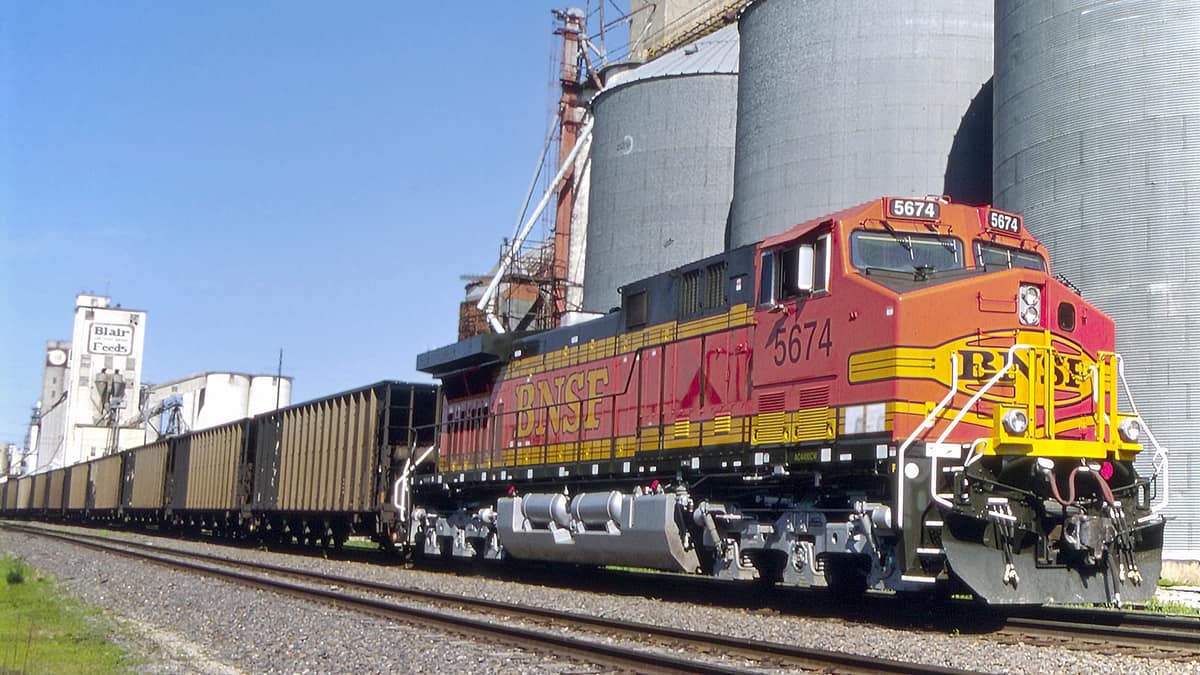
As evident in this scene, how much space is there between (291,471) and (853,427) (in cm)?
1695

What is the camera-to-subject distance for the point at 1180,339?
758 inches

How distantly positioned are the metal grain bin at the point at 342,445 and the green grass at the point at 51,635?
6.35 meters

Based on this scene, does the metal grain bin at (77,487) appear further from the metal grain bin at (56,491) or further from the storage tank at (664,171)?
the storage tank at (664,171)

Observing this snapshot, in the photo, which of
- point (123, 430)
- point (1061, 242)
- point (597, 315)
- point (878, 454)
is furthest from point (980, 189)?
point (123, 430)

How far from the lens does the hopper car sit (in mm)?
10352

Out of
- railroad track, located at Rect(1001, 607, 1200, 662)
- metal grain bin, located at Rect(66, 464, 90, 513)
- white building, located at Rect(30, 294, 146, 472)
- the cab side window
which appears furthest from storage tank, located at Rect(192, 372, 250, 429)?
railroad track, located at Rect(1001, 607, 1200, 662)

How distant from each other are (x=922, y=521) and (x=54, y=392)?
138955 millimetres

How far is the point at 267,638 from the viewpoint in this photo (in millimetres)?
10047

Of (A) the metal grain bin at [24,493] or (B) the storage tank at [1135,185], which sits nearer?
(B) the storage tank at [1135,185]

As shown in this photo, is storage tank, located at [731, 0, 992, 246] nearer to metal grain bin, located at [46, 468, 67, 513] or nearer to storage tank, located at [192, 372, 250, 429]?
metal grain bin, located at [46, 468, 67, 513]

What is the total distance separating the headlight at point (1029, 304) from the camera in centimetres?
1103

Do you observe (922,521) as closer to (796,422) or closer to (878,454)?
(878,454)

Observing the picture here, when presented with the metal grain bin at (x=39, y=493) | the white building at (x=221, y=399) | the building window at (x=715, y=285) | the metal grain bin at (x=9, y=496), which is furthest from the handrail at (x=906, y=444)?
the white building at (x=221, y=399)

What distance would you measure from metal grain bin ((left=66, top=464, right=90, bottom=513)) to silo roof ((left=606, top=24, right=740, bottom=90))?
25566mm
